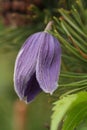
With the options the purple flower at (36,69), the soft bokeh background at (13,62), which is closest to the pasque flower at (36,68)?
the purple flower at (36,69)

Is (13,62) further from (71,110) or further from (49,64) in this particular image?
(71,110)

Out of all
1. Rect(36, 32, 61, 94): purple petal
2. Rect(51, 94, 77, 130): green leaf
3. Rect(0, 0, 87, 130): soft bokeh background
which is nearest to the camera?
Rect(51, 94, 77, 130): green leaf

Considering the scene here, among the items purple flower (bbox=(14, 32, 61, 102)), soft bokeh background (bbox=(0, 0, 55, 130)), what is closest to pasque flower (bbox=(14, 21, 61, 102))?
purple flower (bbox=(14, 32, 61, 102))

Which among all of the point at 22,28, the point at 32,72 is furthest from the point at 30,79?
the point at 22,28

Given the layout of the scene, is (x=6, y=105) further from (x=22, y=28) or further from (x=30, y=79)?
(x=30, y=79)

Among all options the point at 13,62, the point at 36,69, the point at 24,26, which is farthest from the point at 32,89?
the point at 13,62

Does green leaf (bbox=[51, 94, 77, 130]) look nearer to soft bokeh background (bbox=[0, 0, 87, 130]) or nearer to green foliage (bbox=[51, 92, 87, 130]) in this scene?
green foliage (bbox=[51, 92, 87, 130])

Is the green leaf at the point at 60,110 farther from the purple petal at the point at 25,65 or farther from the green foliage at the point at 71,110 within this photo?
the purple petal at the point at 25,65
